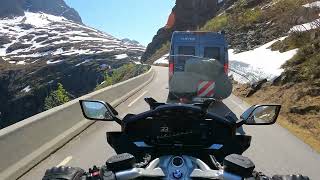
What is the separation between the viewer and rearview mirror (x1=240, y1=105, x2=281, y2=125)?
421 cm

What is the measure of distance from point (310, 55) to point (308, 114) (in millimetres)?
8727

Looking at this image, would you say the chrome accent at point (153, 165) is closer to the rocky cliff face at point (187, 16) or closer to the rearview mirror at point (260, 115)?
the rearview mirror at point (260, 115)

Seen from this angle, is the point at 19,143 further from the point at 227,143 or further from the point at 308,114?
the point at 308,114

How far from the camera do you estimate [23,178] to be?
25.0 feet

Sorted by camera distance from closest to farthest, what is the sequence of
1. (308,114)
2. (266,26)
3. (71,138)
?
(71,138), (308,114), (266,26)

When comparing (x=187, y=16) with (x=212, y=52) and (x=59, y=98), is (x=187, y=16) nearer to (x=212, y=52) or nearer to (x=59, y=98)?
(x=59, y=98)

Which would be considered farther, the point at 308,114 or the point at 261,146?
the point at 308,114

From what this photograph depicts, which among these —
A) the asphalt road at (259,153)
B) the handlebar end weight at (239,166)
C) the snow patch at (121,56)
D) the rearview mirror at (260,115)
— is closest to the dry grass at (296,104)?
the asphalt road at (259,153)

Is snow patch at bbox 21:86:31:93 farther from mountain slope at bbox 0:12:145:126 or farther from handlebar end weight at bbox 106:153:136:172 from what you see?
handlebar end weight at bbox 106:153:136:172

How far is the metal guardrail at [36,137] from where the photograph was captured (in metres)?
7.33

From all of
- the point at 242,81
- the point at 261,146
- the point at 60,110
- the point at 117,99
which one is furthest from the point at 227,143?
the point at 242,81

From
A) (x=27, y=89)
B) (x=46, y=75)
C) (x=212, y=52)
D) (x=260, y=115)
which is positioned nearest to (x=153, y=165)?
(x=260, y=115)

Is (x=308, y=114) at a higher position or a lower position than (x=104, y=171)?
lower

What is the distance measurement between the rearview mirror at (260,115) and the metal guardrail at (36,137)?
13.3 ft
